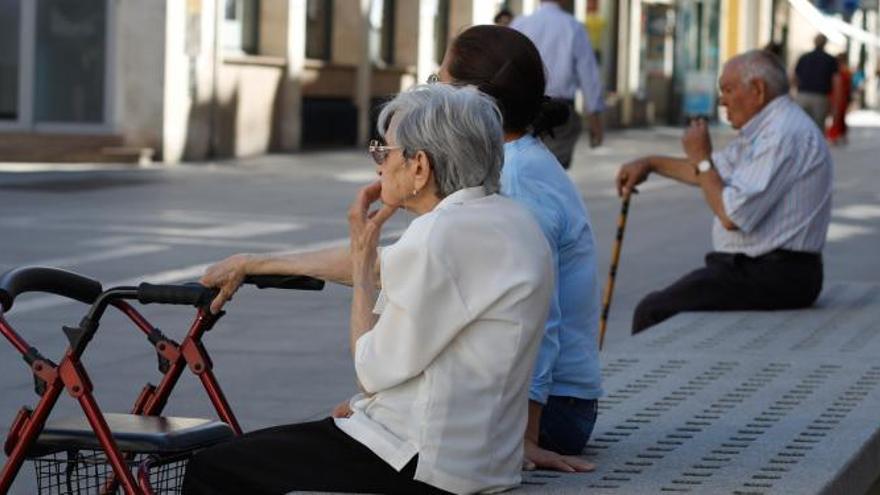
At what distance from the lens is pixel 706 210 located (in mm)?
21016

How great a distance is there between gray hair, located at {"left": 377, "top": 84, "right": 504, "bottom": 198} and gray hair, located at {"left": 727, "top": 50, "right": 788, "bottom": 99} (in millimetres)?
4482

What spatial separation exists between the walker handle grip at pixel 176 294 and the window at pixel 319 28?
27767mm

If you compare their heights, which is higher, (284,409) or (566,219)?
(566,219)

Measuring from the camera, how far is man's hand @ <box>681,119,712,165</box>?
874 cm

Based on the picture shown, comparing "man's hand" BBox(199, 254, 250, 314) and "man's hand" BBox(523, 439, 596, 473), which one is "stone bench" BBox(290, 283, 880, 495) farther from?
→ "man's hand" BBox(199, 254, 250, 314)

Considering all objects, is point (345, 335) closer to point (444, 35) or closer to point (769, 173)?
point (769, 173)

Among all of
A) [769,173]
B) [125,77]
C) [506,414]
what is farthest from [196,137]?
[506,414]

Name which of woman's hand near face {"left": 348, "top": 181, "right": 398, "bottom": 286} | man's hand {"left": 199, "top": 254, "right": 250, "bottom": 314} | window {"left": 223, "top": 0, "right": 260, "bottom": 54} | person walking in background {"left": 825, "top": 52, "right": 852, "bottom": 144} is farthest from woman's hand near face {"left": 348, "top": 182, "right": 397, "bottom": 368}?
person walking in background {"left": 825, "top": 52, "right": 852, "bottom": 144}

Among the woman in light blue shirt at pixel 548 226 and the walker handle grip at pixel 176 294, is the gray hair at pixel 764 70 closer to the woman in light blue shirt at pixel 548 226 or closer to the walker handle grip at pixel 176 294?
the woman in light blue shirt at pixel 548 226

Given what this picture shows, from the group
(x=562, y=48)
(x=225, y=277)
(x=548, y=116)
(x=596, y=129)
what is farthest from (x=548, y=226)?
→ (x=596, y=129)

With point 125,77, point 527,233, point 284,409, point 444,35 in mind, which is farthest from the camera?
point 444,35

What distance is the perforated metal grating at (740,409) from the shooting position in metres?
5.04

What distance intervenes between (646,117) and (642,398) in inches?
1803

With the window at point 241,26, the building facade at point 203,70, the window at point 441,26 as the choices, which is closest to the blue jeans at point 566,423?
the building facade at point 203,70
